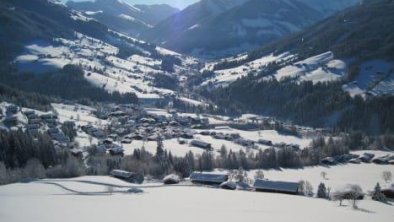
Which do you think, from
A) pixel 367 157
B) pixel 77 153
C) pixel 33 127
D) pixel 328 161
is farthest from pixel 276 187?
pixel 33 127

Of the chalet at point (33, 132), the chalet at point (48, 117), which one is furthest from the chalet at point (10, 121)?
the chalet at point (48, 117)

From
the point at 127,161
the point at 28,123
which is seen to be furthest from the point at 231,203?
the point at 28,123

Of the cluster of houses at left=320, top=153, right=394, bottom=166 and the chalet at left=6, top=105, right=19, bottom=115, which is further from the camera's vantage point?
the chalet at left=6, top=105, right=19, bottom=115

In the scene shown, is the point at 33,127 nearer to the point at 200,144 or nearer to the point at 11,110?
the point at 11,110

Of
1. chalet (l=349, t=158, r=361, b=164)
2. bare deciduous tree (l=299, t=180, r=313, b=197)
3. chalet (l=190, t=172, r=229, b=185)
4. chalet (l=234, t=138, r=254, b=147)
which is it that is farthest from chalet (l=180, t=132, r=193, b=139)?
bare deciduous tree (l=299, t=180, r=313, b=197)

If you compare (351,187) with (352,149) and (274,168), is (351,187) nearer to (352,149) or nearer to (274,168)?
(274,168)

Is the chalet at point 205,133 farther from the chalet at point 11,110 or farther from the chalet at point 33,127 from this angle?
the chalet at point 11,110

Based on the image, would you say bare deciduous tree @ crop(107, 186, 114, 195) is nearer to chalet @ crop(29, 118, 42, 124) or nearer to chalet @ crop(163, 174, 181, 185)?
chalet @ crop(163, 174, 181, 185)
